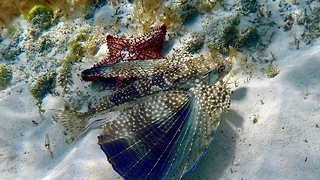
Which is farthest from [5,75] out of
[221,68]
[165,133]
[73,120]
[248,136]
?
[248,136]

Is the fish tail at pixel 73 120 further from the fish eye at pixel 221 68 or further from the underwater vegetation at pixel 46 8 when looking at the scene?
the underwater vegetation at pixel 46 8

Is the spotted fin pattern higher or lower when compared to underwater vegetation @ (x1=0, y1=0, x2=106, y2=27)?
lower

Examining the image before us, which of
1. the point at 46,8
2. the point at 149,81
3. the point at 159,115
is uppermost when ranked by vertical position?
the point at 46,8

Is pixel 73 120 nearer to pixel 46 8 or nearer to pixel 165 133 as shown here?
pixel 165 133

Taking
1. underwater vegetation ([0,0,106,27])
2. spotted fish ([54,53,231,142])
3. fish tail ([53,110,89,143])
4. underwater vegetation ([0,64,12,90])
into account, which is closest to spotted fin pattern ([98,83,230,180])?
spotted fish ([54,53,231,142])

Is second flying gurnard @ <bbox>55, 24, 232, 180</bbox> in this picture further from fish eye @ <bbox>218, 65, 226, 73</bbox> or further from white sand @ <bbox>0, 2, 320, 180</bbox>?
white sand @ <bbox>0, 2, 320, 180</bbox>

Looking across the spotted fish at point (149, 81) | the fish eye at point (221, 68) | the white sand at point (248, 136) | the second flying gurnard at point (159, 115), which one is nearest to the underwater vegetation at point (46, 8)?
the white sand at point (248, 136)
